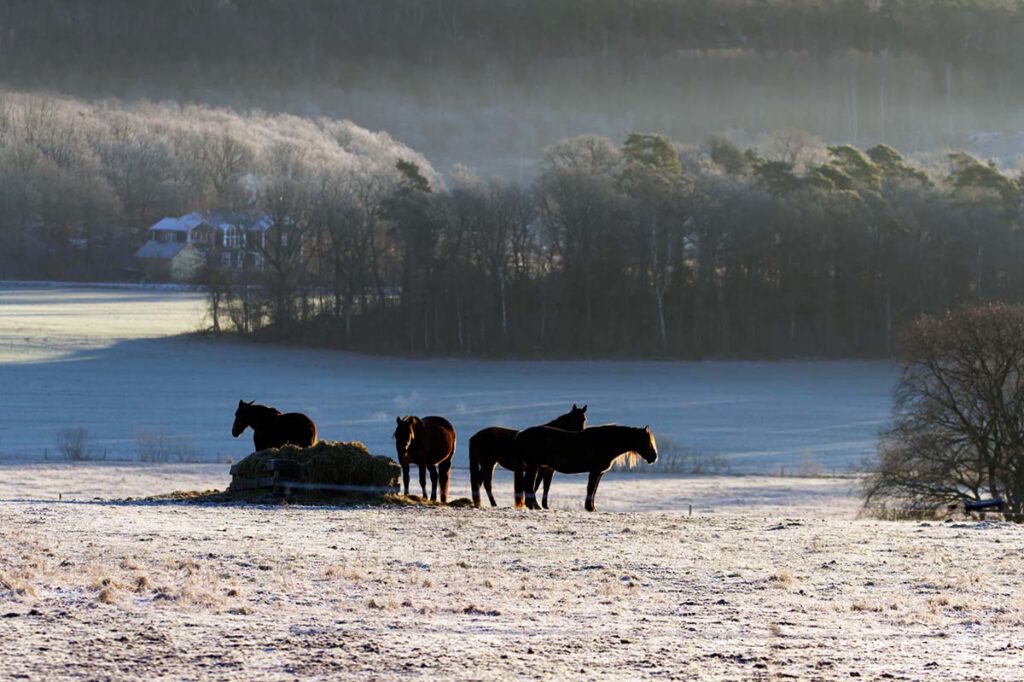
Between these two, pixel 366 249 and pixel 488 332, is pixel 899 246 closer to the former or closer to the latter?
pixel 488 332

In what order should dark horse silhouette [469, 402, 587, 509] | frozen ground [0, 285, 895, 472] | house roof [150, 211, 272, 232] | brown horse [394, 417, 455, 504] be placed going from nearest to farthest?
brown horse [394, 417, 455, 504], dark horse silhouette [469, 402, 587, 509], frozen ground [0, 285, 895, 472], house roof [150, 211, 272, 232]

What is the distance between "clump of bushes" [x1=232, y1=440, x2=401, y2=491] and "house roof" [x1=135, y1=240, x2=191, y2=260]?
459ft

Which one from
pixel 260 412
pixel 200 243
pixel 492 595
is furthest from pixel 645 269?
pixel 492 595

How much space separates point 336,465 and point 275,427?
240 cm

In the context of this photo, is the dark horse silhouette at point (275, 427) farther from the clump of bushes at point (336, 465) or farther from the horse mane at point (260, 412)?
the clump of bushes at point (336, 465)

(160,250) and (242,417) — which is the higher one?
(160,250)

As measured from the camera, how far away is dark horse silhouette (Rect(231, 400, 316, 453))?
77.7 ft

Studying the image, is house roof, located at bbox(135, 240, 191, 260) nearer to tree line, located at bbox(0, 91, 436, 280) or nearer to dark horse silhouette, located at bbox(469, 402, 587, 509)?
tree line, located at bbox(0, 91, 436, 280)

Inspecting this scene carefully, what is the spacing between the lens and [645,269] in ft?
313

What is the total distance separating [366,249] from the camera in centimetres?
9781

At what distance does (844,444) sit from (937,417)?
17.1 meters

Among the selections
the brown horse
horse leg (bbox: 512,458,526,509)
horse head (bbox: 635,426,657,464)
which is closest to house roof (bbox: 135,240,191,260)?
the brown horse

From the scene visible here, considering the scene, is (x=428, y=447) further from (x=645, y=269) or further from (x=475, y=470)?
(x=645, y=269)

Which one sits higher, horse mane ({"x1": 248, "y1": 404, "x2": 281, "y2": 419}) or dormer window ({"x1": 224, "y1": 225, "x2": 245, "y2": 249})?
dormer window ({"x1": 224, "y1": 225, "x2": 245, "y2": 249})
